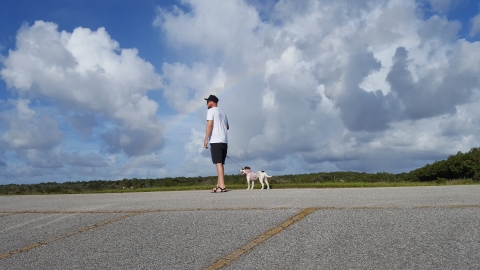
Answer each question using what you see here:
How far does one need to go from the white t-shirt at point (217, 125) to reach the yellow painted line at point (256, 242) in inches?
228

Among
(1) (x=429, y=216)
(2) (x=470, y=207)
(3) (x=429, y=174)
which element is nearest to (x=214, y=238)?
(1) (x=429, y=216)

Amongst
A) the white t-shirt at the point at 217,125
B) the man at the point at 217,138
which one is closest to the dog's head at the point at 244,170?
the man at the point at 217,138

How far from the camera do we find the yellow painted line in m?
4.63

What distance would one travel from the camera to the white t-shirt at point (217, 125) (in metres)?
12.3

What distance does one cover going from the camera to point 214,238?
5602mm

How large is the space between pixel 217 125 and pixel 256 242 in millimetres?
7250

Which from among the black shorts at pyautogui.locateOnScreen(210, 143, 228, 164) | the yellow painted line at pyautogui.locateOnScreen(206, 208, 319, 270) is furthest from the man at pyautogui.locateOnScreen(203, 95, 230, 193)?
the yellow painted line at pyautogui.locateOnScreen(206, 208, 319, 270)

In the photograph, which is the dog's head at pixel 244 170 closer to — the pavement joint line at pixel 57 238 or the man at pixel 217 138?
the man at pixel 217 138

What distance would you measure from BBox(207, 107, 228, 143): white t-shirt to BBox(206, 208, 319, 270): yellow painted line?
5801mm

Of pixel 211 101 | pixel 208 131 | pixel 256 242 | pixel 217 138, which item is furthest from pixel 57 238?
pixel 211 101

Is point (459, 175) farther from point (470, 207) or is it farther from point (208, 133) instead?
point (470, 207)

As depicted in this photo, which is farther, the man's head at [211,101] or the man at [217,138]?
the man's head at [211,101]

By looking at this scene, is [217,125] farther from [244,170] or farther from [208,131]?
[244,170]

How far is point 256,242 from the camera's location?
5262 mm
